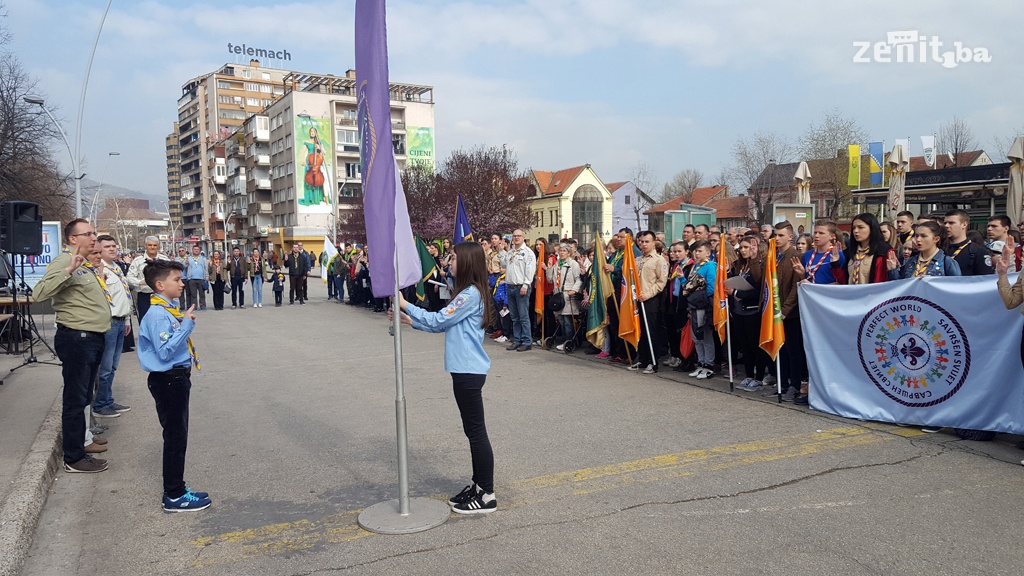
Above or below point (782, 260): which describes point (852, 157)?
above

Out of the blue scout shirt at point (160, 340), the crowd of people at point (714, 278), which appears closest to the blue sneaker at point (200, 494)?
the blue scout shirt at point (160, 340)

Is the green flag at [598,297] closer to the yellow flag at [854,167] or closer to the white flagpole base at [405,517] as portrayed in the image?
the white flagpole base at [405,517]

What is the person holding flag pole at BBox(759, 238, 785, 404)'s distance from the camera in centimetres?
790

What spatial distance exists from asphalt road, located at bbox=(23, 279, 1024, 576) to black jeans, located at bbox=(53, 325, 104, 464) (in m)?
0.35

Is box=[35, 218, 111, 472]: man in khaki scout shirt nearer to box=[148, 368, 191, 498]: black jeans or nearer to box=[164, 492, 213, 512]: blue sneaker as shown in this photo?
box=[148, 368, 191, 498]: black jeans

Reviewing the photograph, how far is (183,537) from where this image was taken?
454 centimetres

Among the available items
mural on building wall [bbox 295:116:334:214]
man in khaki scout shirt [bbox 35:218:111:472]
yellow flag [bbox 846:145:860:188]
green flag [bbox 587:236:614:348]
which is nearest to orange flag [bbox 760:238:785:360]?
green flag [bbox 587:236:614:348]

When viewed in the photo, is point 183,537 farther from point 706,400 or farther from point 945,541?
point 706,400

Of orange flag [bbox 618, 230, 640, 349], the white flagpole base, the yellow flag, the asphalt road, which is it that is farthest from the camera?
the yellow flag

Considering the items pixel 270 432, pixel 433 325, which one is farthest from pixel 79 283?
pixel 433 325

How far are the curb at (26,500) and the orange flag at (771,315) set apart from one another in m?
7.01

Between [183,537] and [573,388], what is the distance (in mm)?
5311

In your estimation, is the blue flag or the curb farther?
the blue flag

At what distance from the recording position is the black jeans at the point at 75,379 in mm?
5707
